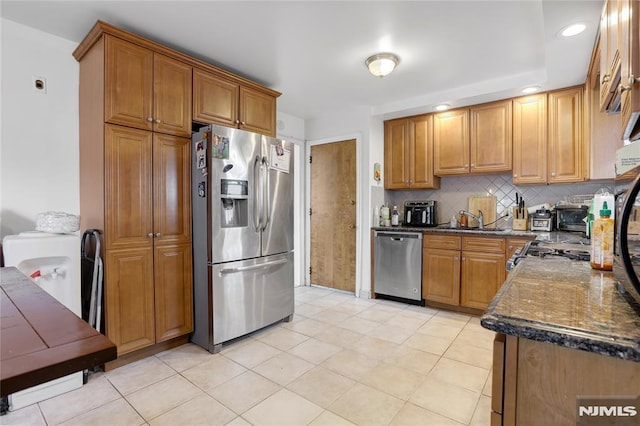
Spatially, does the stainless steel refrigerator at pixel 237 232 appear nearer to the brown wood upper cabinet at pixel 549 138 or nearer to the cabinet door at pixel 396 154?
the cabinet door at pixel 396 154

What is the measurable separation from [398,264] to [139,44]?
129 inches

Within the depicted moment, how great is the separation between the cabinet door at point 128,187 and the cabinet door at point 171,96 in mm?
171

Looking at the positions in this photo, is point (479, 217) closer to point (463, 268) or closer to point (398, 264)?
point (463, 268)

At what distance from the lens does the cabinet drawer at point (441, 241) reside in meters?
3.39

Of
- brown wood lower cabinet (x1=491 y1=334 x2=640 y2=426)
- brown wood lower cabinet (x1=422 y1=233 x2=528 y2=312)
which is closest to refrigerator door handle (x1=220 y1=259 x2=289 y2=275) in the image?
brown wood lower cabinet (x1=422 y1=233 x2=528 y2=312)

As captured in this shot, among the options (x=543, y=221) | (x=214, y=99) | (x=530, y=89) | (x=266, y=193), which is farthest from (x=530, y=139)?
(x=214, y=99)

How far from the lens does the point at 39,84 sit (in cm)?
220

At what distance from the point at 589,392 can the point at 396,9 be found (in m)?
2.18

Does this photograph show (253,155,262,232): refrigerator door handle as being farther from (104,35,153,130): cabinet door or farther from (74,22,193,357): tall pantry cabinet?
(104,35,153,130): cabinet door

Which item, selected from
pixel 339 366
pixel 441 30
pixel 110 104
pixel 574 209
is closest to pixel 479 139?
pixel 574 209

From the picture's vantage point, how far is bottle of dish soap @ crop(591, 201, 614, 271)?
4.21 ft

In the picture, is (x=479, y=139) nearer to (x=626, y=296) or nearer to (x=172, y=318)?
(x=626, y=296)

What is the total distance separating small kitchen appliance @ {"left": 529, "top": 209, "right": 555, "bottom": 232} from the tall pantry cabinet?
11.1 ft

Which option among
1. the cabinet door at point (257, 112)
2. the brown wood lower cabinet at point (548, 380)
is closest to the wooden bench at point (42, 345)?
the brown wood lower cabinet at point (548, 380)
